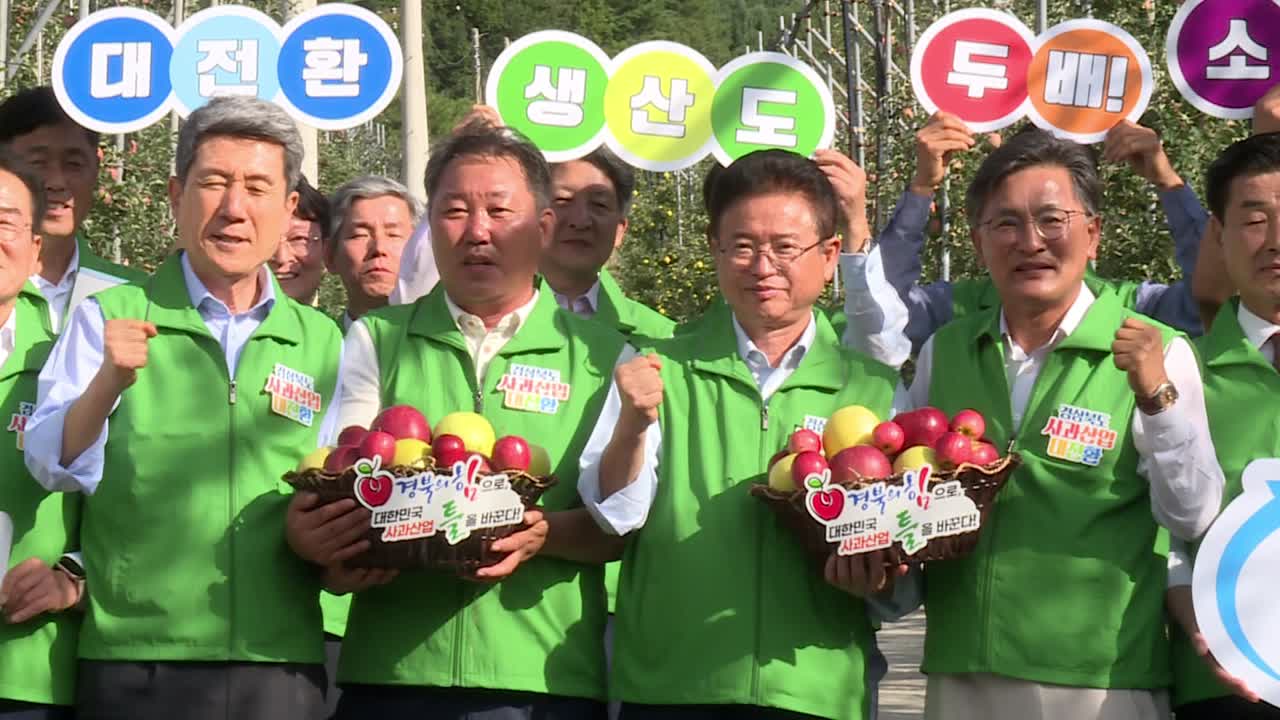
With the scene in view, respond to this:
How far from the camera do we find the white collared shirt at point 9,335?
4.46 metres

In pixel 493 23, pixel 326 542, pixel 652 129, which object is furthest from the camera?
pixel 493 23

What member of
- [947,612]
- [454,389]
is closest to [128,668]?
[454,389]

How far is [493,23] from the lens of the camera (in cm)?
6166

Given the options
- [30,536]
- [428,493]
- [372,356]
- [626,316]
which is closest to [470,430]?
[428,493]

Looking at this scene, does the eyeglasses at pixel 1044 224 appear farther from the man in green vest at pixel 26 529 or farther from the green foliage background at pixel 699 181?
the green foliage background at pixel 699 181

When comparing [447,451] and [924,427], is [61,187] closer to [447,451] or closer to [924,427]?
→ [447,451]

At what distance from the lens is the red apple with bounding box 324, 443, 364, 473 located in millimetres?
4031

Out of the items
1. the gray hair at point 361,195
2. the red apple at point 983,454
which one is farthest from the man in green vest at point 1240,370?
the gray hair at point 361,195

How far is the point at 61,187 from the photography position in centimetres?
552

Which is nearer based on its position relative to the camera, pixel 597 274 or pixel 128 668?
pixel 128 668

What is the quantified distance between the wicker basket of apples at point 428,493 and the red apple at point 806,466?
0.57 m

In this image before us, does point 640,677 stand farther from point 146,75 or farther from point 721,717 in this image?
point 146,75

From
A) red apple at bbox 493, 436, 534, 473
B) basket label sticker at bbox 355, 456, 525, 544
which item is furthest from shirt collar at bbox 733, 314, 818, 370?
basket label sticker at bbox 355, 456, 525, 544

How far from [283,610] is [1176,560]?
2.08m
